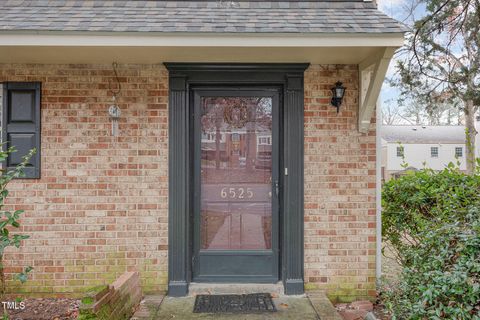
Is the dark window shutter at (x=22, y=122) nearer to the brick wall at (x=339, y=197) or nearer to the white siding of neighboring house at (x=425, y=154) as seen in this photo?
the brick wall at (x=339, y=197)

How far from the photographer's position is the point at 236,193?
398 centimetres

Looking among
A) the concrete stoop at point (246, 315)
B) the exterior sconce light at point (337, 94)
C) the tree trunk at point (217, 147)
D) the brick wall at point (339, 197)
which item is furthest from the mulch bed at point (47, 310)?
the exterior sconce light at point (337, 94)

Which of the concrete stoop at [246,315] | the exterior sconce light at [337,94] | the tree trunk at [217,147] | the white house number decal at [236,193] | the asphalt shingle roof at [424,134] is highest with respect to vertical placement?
the asphalt shingle roof at [424,134]

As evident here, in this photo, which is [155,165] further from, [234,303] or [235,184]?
[234,303]

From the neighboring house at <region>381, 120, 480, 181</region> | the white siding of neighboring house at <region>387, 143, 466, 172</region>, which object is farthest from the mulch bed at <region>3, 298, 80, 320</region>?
the white siding of neighboring house at <region>387, 143, 466, 172</region>

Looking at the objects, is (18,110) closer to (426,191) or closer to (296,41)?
(296,41)

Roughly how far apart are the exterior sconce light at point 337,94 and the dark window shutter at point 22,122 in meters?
3.14

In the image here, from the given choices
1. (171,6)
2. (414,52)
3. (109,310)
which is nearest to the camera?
(109,310)

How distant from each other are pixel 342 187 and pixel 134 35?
2565 millimetres

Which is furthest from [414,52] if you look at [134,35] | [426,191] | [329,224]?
[134,35]

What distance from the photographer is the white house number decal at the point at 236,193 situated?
156 inches

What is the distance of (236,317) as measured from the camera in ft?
10.6

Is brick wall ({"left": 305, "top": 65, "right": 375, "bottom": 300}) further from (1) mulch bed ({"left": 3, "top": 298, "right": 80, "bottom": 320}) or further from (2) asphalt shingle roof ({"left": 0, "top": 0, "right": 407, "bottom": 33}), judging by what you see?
(1) mulch bed ({"left": 3, "top": 298, "right": 80, "bottom": 320})

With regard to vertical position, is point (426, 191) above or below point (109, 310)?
above
